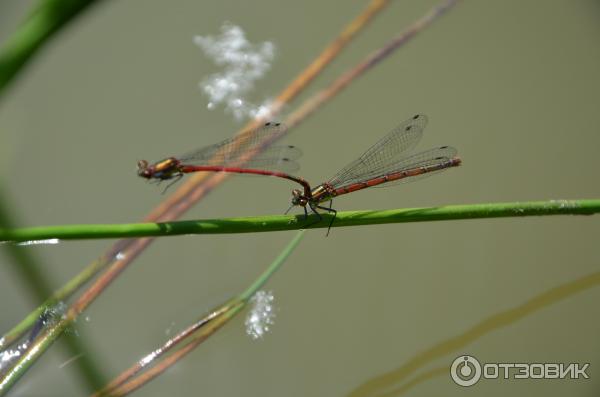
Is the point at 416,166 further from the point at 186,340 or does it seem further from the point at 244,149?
the point at 186,340

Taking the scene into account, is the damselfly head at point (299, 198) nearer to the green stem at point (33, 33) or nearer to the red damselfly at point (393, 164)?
the red damselfly at point (393, 164)

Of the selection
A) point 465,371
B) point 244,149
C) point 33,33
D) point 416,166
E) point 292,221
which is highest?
point 244,149

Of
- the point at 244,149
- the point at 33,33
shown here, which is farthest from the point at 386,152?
the point at 33,33

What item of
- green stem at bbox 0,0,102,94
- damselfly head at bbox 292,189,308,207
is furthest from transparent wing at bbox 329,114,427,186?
green stem at bbox 0,0,102,94

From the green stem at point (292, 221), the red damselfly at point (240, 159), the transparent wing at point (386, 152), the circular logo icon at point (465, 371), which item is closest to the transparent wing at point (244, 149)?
the red damselfly at point (240, 159)

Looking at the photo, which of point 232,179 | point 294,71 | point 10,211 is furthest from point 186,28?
point 10,211

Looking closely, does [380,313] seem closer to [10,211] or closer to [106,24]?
[10,211]

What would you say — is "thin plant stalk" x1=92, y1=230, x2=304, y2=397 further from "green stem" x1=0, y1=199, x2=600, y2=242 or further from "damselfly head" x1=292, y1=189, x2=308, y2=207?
"green stem" x1=0, y1=199, x2=600, y2=242

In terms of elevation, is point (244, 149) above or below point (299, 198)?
above
